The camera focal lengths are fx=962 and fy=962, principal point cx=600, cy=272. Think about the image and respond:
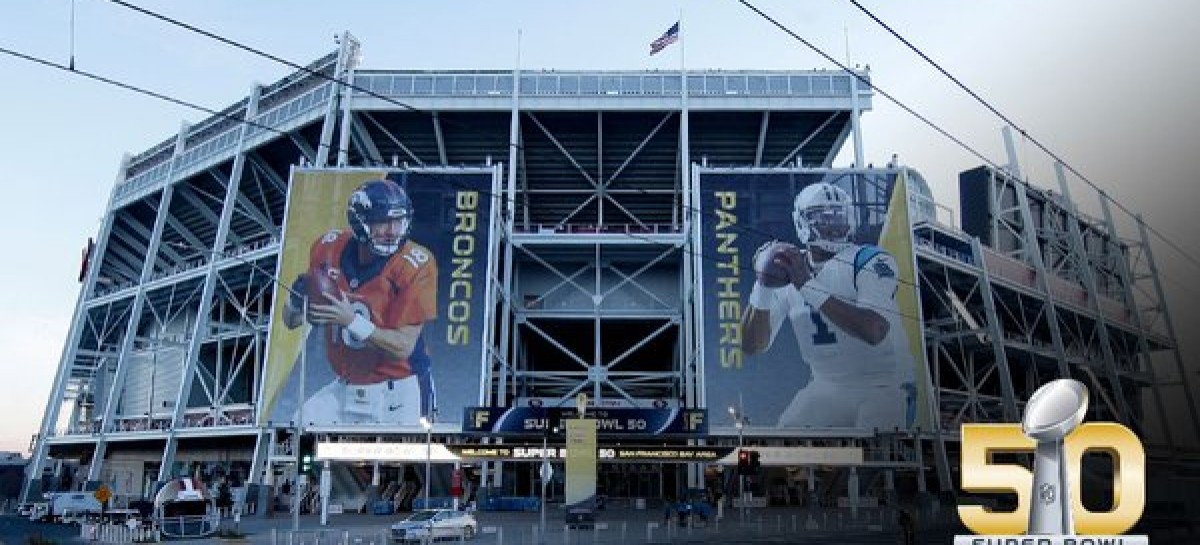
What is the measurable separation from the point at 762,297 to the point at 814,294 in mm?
3132

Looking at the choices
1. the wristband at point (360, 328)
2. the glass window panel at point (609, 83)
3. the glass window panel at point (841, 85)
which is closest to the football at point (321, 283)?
the wristband at point (360, 328)

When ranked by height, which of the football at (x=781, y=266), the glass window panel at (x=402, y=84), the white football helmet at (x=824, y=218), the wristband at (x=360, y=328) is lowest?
the wristband at (x=360, y=328)

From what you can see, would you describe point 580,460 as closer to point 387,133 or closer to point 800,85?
point 387,133

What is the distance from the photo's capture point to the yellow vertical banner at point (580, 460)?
31938 mm

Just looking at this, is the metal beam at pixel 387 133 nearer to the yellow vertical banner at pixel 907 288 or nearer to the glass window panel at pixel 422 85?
the glass window panel at pixel 422 85

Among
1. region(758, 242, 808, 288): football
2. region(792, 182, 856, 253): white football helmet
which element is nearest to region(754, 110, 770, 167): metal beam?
region(792, 182, 856, 253): white football helmet

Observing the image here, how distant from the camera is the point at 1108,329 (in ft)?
293

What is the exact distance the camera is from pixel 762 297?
59.0m

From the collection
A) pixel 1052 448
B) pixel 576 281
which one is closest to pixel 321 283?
pixel 576 281

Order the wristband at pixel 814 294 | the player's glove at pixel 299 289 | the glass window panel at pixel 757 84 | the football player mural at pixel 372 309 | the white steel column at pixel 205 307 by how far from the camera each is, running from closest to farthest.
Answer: the football player mural at pixel 372 309, the player's glove at pixel 299 289, the wristband at pixel 814 294, the white steel column at pixel 205 307, the glass window panel at pixel 757 84

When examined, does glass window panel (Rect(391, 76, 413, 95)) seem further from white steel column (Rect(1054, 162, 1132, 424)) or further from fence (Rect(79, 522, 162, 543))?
white steel column (Rect(1054, 162, 1132, 424))

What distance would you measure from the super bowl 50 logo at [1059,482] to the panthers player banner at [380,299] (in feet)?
149

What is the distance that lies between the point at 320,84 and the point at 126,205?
27703mm

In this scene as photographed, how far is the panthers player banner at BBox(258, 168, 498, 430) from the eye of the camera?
2206 inches
